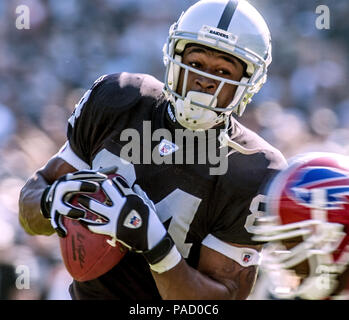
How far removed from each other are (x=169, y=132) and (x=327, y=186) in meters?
0.60

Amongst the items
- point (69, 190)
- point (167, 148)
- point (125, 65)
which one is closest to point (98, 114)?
point (167, 148)

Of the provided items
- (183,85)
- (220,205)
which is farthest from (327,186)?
(183,85)

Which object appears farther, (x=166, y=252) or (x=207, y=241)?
(x=207, y=241)

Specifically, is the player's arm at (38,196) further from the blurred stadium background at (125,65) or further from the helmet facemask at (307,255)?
the blurred stadium background at (125,65)

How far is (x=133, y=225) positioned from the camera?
77.6 inches

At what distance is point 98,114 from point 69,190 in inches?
14.3

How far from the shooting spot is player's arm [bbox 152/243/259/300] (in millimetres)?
2078

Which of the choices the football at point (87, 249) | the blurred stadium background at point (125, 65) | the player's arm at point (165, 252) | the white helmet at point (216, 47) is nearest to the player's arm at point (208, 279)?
the player's arm at point (165, 252)

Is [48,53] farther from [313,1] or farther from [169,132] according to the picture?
[169,132]

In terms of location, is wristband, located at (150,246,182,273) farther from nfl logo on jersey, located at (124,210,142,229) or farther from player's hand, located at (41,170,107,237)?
player's hand, located at (41,170,107,237)

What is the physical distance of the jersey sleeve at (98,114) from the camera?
90.4 inches

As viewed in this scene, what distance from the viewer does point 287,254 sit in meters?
1.84

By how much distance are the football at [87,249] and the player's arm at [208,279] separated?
5.3 inches

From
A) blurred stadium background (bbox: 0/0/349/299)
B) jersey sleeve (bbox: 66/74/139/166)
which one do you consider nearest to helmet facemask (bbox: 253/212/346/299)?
jersey sleeve (bbox: 66/74/139/166)
